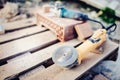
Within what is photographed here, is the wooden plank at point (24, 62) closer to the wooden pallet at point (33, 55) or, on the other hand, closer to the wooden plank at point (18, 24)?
the wooden pallet at point (33, 55)

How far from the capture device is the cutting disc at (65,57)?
1362mm

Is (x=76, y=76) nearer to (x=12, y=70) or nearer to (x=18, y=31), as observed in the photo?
(x=12, y=70)

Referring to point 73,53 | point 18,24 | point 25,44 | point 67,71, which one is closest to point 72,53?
point 73,53

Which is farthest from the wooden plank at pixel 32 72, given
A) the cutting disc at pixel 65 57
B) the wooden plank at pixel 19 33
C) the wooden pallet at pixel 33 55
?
the wooden plank at pixel 19 33

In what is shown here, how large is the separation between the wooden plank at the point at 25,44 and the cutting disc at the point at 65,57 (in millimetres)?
337

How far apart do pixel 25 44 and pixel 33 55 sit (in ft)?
0.60

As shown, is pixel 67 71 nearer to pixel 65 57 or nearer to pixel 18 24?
pixel 65 57

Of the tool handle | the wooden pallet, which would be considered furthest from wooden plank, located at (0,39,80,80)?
the tool handle

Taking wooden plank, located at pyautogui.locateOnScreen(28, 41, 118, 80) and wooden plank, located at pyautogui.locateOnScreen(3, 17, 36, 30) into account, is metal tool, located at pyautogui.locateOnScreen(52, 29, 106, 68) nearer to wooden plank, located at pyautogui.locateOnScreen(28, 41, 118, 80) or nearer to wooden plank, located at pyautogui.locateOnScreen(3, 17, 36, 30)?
wooden plank, located at pyautogui.locateOnScreen(28, 41, 118, 80)

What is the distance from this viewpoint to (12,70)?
1425 millimetres

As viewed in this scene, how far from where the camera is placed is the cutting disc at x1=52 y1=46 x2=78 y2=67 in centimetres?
136

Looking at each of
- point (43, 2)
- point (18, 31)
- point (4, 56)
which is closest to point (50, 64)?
point (4, 56)

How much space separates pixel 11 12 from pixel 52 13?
2.25 feet

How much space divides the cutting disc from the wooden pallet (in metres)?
0.08
